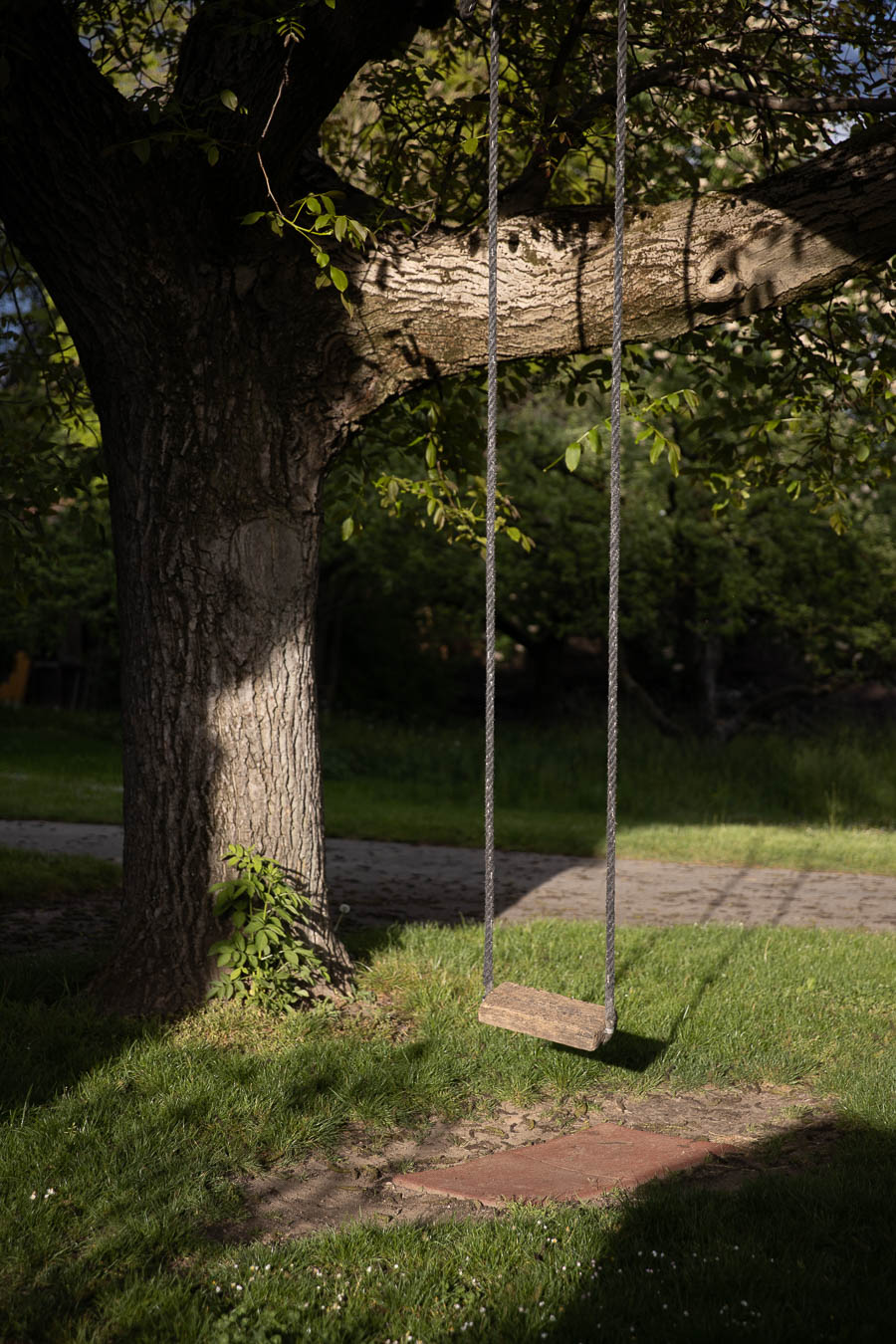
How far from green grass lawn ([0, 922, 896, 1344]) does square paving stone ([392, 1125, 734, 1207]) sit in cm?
18

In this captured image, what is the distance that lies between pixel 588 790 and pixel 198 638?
9725mm

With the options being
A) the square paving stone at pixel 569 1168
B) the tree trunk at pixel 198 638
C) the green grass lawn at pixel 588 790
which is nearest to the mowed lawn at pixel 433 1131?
the square paving stone at pixel 569 1168

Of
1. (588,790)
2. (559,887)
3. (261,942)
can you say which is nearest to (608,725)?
(261,942)

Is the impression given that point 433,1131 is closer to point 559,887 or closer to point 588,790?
point 559,887

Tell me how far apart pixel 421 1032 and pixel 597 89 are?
605 cm

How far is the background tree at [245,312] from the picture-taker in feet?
16.6

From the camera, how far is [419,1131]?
4.62 meters

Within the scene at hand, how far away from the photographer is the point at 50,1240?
11.5 ft

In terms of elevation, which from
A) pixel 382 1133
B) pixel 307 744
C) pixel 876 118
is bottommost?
pixel 382 1133

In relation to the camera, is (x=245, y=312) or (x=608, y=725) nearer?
(x=608, y=725)

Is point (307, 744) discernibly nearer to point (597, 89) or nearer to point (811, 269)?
point (811, 269)

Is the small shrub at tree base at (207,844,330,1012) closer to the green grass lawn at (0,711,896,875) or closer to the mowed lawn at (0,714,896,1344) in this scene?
the mowed lawn at (0,714,896,1344)

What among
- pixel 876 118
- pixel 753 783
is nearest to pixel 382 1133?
pixel 876 118

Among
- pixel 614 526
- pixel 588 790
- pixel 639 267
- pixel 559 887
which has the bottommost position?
pixel 559 887
